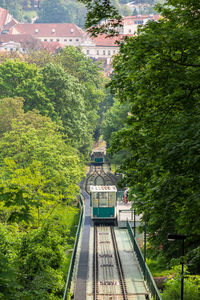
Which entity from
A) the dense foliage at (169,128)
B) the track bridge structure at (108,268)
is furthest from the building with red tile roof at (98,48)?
the dense foliage at (169,128)

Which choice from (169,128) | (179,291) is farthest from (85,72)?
(169,128)

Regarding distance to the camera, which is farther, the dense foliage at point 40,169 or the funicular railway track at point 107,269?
the funicular railway track at point 107,269

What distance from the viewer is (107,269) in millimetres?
28234

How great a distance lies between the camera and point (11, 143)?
3831cm

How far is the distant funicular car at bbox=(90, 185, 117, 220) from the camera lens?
132 feet

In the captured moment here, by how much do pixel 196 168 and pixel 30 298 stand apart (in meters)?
7.76

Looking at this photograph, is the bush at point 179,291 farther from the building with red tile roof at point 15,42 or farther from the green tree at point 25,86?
the building with red tile roof at point 15,42

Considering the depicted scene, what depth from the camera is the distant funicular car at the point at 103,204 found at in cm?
4028

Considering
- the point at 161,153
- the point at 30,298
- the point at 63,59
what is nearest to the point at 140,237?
the point at 30,298

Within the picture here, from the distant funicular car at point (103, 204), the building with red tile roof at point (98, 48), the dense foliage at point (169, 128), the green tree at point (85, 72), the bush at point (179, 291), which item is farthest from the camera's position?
the building with red tile roof at point (98, 48)

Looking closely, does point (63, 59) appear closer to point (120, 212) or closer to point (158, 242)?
point (120, 212)

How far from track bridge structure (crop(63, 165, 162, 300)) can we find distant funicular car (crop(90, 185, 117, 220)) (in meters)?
0.83

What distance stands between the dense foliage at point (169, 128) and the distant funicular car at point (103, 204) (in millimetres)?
22947

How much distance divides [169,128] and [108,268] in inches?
682
